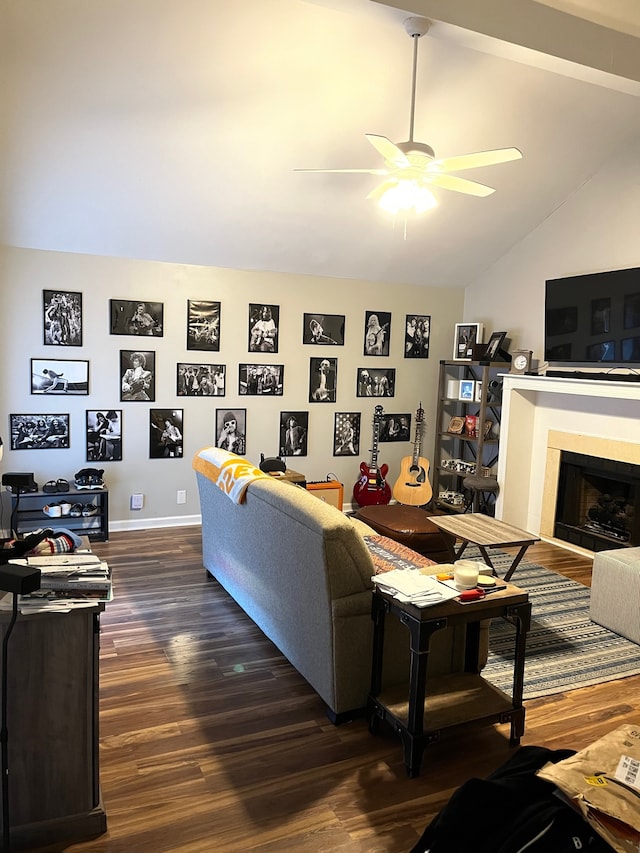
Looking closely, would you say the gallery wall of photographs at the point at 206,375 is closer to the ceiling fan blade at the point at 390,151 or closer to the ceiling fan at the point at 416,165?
the ceiling fan at the point at 416,165

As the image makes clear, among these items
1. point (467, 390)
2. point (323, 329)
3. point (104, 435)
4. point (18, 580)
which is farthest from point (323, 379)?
point (18, 580)

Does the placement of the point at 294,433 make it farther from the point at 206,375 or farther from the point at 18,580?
the point at 18,580

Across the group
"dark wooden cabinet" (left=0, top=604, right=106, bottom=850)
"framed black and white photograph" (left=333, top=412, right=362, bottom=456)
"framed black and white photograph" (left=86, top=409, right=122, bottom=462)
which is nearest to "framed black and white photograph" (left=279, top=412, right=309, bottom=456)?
"framed black and white photograph" (left=333, top=412, right=362, bottom=456)

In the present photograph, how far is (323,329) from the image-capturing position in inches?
236

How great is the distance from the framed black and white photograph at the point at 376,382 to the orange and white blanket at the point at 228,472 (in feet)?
8.03

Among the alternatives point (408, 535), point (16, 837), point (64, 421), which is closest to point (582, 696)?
point (408, 535)

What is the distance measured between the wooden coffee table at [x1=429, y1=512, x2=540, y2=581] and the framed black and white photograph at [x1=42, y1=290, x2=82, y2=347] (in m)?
3.08

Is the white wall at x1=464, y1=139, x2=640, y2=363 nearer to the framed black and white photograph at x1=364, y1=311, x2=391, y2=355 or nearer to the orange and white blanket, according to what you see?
the framed black and white photograph at x1=364, y1=311, x2=391, y2=355

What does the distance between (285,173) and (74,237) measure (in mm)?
1673

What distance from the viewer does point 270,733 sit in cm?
267

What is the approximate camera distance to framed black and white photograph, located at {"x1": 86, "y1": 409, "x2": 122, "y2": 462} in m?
5.20

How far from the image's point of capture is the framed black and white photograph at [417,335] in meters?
6.45

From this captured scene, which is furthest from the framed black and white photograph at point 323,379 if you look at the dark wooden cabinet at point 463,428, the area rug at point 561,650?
the area rug at point 561,650

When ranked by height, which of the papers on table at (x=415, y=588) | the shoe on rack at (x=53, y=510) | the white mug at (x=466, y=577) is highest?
the white mug at (x=466, y=577)
